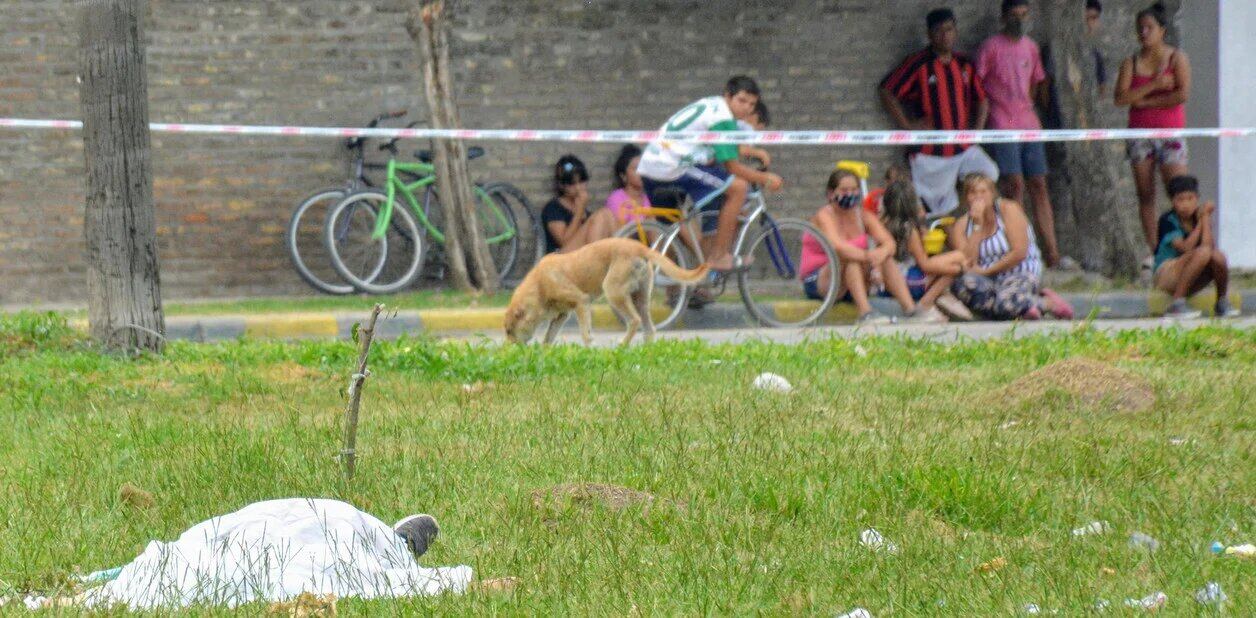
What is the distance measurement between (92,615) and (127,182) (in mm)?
4912

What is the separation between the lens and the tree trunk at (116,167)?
7.90 metres

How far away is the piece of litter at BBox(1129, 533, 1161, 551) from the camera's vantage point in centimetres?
390

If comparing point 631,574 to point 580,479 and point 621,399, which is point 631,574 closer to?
point 580,479

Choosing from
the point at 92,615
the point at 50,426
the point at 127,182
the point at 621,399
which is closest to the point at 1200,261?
the point at 621,399

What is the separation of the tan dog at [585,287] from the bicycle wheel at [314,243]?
4189mm

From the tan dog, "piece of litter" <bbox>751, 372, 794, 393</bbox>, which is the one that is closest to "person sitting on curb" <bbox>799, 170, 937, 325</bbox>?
the tan dog

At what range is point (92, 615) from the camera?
3393 mm

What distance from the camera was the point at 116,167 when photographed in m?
7.93

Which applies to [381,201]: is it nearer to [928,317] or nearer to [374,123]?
[374,123]

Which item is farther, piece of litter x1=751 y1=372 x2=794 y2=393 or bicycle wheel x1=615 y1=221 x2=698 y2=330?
bicycle wheel x1=615 y1=221 x2=698 y2=330

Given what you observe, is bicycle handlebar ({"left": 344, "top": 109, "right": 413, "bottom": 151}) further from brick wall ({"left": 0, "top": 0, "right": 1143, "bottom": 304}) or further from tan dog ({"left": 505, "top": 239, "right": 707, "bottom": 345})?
tan dog ({"left": 505, "top": 239, "right": 707, "bottom": 345})

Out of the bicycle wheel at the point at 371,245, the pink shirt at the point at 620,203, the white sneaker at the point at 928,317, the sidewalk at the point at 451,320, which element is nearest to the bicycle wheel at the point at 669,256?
the sidewalk at the point at 451,320

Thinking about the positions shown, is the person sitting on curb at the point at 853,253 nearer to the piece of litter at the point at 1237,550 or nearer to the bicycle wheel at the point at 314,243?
the bicycle wheel at the point at 314,243

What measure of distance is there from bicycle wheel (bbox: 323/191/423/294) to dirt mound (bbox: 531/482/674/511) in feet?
30.6
